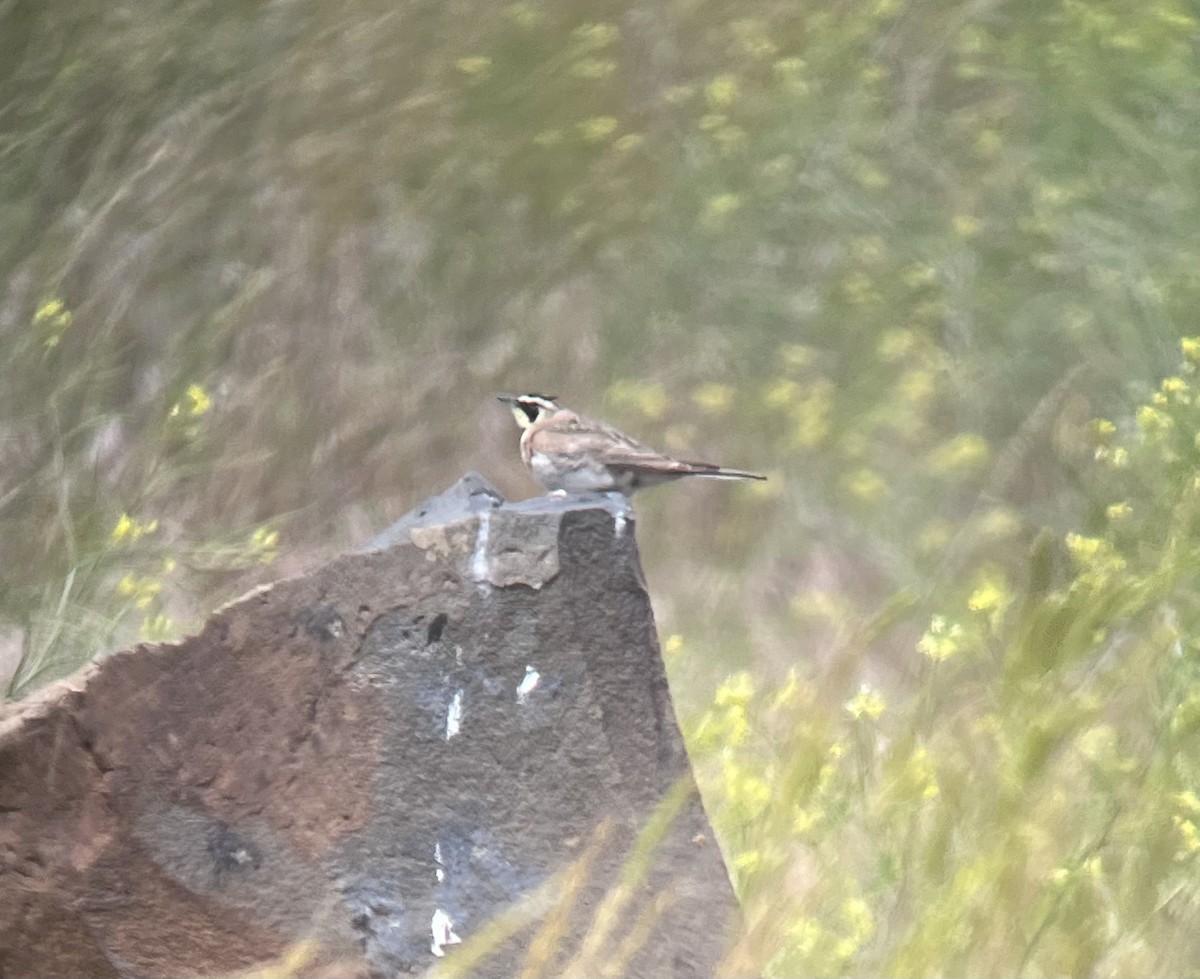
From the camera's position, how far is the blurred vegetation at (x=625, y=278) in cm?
461

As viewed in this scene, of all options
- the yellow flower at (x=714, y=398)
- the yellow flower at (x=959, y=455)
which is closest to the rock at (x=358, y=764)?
the yellow flower at (x=959, y=455)

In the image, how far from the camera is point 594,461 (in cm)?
400

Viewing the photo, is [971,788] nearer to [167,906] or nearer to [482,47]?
[167,906]

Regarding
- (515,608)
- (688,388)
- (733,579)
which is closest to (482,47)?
(688,388)

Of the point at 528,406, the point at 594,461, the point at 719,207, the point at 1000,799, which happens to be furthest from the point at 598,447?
the point at 1000,799

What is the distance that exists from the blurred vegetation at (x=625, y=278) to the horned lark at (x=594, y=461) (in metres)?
0.44

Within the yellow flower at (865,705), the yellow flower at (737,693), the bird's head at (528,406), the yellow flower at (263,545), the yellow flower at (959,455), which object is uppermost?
the yellow flower at (737,693)

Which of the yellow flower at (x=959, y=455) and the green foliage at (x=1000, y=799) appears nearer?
the green foliage at (x=1000, y=799)

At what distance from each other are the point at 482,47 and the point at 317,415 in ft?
4.09

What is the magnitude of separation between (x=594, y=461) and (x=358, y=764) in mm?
1410

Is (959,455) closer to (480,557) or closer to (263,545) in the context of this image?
(263,545)

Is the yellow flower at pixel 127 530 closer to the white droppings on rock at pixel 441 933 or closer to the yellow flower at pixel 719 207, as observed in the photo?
the white droppings on rock at pixel 441 933

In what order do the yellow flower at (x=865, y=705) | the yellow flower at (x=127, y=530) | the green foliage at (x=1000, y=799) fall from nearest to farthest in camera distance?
the green foliage at (x=1000, y=799) < the yellow flower at (x=865, y=705) < the yellow flower at (x=127, y=530)

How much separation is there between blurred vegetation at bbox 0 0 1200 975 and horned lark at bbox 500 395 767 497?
1.45ft
